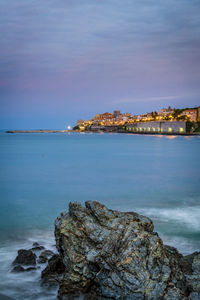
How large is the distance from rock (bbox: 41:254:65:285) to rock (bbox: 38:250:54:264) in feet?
1.43

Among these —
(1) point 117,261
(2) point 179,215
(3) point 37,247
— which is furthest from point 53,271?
(2) point 179,215

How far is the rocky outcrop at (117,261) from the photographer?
153 inches

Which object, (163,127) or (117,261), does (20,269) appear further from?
(163,127)

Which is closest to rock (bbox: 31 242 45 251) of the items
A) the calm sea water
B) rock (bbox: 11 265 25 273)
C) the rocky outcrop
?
the calm sea water

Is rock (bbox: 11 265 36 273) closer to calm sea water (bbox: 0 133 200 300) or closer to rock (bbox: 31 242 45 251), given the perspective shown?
calm sea water (bbox: 0 133 200 300)

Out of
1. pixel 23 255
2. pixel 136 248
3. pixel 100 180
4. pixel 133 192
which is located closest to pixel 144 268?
pixel 136 248

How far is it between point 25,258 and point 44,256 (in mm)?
357

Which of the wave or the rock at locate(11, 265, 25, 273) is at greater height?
the rock at locate(11, 265, 25, 273)

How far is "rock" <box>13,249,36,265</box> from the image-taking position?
17.5ft

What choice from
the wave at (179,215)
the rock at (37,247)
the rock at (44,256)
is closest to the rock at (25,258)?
the rock at (44,256)

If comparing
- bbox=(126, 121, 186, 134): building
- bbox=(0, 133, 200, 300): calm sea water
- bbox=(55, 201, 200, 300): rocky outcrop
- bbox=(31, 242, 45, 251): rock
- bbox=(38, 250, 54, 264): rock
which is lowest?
bbox=(0, 133, 200, 300): calm sea water

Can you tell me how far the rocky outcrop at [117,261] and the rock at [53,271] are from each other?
1.11ft

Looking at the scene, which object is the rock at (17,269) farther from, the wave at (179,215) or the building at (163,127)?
the building at (163,127)

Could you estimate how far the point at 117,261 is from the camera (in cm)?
404
